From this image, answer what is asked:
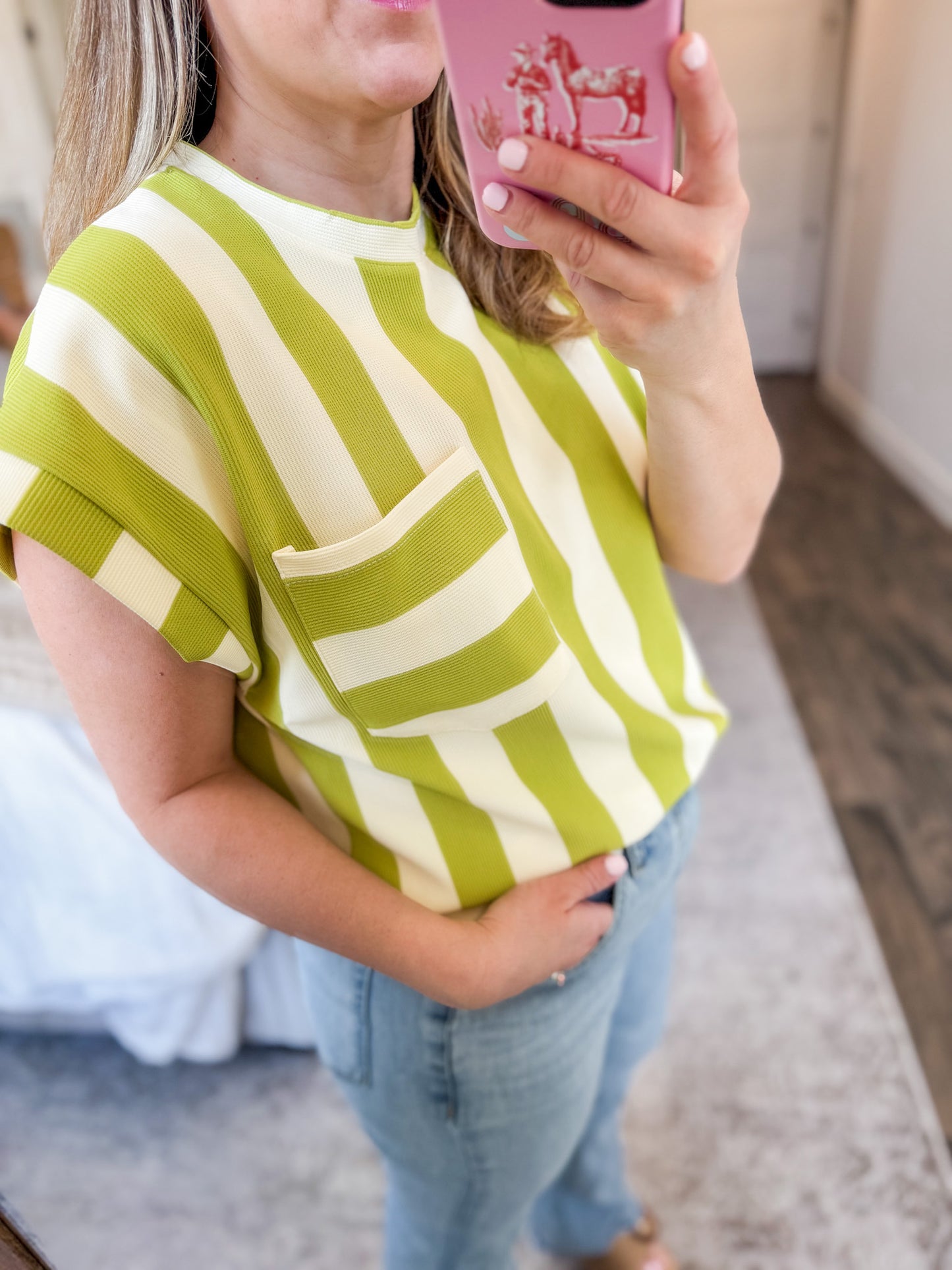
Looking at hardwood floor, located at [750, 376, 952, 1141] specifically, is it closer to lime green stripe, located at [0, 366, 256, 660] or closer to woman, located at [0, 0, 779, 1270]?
woman, located at [0, 0, 779, 1270]

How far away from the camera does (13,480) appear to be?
0.42m

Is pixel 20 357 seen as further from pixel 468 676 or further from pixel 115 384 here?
pixel 468 676

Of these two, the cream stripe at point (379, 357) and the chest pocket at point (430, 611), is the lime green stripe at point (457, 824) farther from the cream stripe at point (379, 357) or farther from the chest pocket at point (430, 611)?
the cream stripe at point (379, 357)

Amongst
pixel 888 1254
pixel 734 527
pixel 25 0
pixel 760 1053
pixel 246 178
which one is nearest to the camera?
pixel 246 178

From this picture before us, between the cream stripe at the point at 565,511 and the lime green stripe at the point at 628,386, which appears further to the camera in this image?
the lime green stripe at the point at 628,386

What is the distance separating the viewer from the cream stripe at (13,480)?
0.42 m

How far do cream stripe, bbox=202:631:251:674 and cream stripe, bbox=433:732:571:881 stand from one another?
0.14m

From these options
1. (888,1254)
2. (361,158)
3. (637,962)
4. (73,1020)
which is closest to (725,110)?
(361,158)

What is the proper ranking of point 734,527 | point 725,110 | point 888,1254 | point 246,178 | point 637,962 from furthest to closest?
point 888,1254 < point 637,962 < point 734,527 < point 246,178 < point 725,110

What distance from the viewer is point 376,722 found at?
0.57 m

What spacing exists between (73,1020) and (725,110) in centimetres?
148

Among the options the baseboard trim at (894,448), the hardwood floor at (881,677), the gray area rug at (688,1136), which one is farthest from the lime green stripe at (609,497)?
the baseboard trim at (894,448)

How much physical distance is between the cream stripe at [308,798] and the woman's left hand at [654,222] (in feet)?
1.07

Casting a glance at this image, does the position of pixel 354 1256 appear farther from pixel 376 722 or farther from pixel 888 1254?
pixel 376 722
